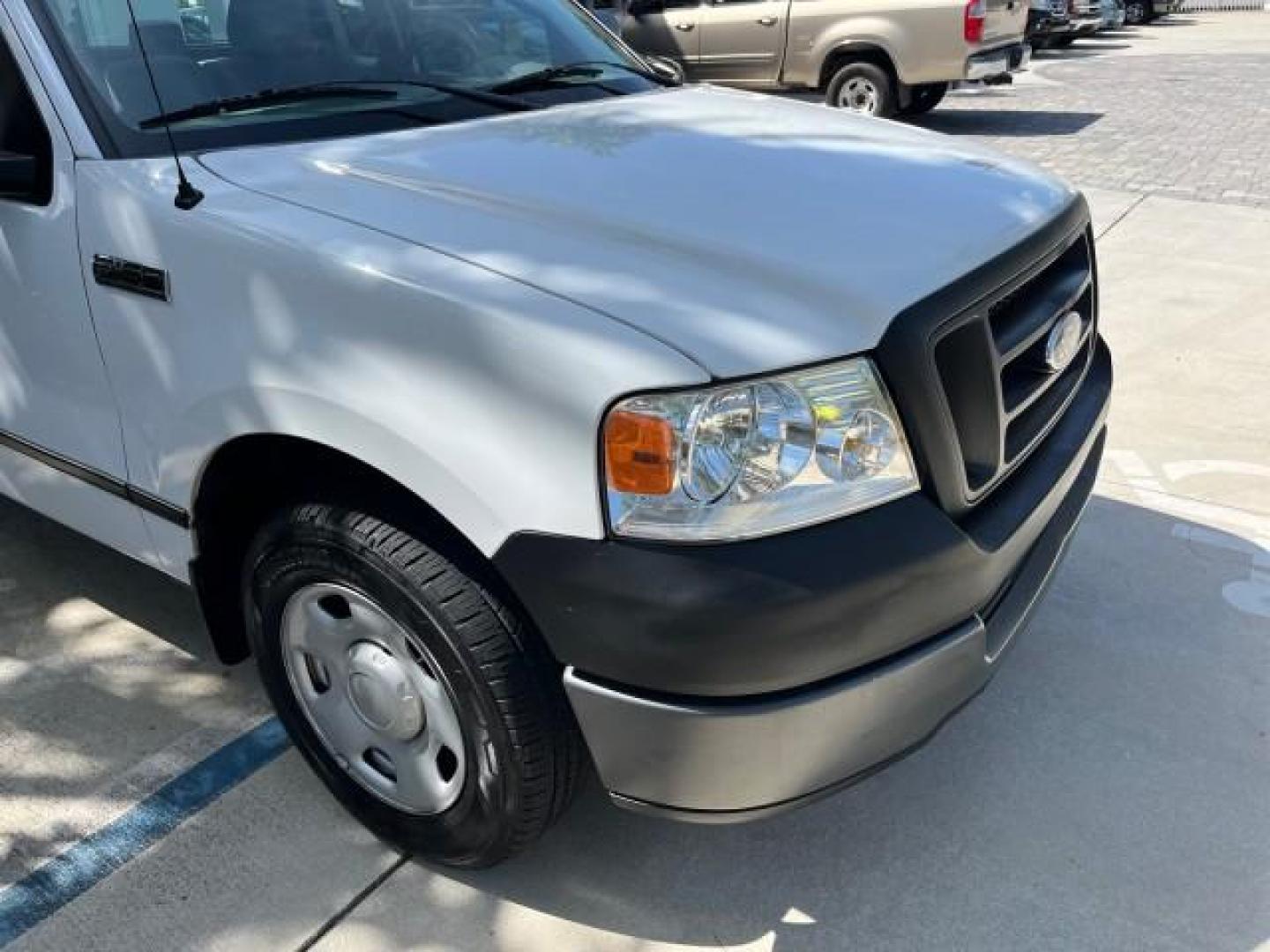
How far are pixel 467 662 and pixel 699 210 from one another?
957mm

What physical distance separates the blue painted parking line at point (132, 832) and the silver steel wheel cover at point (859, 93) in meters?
10.3

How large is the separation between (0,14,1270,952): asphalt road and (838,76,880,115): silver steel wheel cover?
28.6 ft

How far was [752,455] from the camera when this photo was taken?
71.5 inches

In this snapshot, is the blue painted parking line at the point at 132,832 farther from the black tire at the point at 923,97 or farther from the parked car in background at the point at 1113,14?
the parked car in background at the point at 1113,14

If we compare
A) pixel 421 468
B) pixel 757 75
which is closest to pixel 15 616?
pixel 421 468

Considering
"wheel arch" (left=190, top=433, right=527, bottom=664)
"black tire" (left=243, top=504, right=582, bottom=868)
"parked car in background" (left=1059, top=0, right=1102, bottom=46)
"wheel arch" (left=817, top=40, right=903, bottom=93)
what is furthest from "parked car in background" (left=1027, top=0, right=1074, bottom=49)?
"black tire" (left=243, top=504, right=582, bottom=868)

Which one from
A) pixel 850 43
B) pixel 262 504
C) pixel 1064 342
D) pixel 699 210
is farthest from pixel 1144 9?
pixel 262 504

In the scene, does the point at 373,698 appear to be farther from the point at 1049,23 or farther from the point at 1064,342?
the point at 1049,23

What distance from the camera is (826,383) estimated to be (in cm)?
185

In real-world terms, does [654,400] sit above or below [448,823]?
above

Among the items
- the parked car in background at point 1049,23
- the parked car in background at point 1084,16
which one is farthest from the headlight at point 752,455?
the parked car in background at point 1084,16

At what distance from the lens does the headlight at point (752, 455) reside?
1770mm

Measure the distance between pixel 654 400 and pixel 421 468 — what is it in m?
0.41

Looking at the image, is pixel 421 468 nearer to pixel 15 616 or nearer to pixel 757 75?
pixel 15 616
